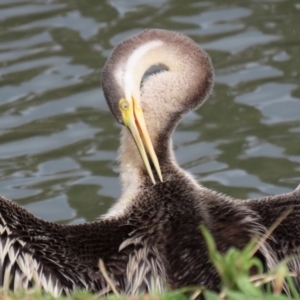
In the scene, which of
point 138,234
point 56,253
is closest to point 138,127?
point 138,234

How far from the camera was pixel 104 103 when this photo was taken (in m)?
10.5

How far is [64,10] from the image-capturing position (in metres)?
11.8

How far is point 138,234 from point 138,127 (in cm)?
117

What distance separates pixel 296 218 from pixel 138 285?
3.69 feet

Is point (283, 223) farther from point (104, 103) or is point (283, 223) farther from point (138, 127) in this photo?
point (104, 103)

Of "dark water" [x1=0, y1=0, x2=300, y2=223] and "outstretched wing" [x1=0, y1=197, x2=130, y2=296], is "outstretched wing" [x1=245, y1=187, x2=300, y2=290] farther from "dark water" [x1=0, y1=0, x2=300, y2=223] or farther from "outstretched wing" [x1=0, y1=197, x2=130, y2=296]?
"dark water" [x1=0, y1=0, x2=300, y2=223]

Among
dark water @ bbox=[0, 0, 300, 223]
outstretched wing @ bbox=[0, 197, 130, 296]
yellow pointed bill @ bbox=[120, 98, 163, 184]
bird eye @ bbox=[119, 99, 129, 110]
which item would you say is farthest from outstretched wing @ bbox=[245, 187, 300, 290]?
dark water @ bbox=[0, 0, 300, 223]

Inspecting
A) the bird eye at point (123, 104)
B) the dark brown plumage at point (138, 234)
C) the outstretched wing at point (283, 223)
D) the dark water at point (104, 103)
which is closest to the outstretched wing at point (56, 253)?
the dark brown plumage at point (138, 234)

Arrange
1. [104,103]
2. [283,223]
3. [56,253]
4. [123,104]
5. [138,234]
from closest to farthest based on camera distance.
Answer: [56,253] → [138,234] → [283,223] → [123,104] → [104,103]

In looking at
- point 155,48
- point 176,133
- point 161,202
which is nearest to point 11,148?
point 176,133

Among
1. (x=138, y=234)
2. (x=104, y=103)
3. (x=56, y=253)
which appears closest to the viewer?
(x=56, y=253)

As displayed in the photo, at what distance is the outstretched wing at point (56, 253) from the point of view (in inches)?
228

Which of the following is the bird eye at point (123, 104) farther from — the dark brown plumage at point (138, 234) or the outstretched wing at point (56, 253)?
the outstretched wing at point (56, 253)

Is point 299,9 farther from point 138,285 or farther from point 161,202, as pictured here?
point 138,285
